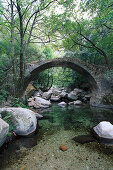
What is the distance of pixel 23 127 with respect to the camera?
127 inches

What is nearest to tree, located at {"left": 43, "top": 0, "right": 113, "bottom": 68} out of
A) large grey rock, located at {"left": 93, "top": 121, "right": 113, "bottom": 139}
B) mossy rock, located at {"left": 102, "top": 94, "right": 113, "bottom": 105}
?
mossy rock, located at {"left": 102, "top": 94, "right": 113, "bottom": 105}

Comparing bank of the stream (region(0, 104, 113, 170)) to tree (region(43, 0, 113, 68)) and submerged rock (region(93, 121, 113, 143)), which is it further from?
tree (region(43, 0, 113, 68))

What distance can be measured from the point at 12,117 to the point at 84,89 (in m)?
10.4

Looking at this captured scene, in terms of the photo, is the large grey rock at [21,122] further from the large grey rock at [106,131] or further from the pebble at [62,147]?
the large grey rock at [106,131]

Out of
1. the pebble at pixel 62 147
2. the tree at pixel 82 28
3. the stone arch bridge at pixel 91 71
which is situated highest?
the tree at pixel 82 28

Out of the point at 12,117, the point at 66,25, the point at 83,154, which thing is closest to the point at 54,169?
the point at 83,154

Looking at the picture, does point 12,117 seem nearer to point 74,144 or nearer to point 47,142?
point 47,142

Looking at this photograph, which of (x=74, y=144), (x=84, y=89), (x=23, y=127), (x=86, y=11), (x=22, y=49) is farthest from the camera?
(x=84, y=89)

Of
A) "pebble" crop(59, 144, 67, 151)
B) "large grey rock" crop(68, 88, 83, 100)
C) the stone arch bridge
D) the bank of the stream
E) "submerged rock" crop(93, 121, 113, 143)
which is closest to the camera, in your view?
the bank of the stream

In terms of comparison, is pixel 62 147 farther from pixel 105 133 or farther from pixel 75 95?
pixel 75 95

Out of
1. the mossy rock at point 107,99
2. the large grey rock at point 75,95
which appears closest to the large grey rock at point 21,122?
the mossy rock at point 107,99

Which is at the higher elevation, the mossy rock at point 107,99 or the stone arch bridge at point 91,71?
the stone arch bridge at point 91,71

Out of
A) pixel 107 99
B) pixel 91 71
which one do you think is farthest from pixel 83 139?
pixel 91 71

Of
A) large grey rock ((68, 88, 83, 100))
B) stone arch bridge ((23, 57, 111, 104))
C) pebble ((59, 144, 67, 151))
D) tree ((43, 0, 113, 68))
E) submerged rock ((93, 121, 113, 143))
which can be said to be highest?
tree ((43, 0, 113, 68))
